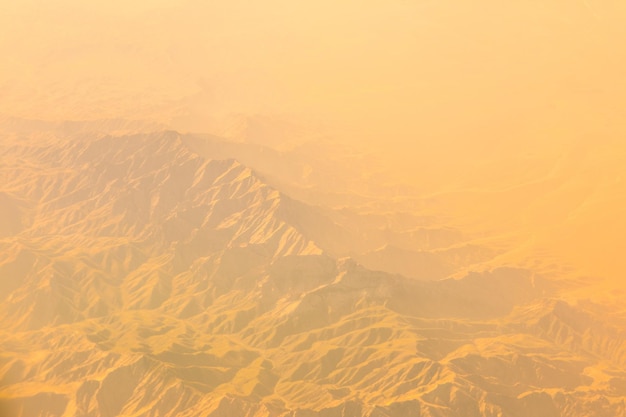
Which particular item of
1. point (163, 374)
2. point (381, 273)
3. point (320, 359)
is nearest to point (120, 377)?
point (163, 374)

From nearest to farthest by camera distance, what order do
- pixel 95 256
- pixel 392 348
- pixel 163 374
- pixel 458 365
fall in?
1. pixel 163 374
2. pixel 458 365
3. pixel 392 348
4. pixel 95 256

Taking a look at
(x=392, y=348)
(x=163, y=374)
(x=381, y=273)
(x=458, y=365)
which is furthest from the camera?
(x=381, y=273)

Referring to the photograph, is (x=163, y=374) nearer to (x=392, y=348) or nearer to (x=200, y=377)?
(x=200, y=377)

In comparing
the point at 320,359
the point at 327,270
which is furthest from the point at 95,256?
the point at 320,359

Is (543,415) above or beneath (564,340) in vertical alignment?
above

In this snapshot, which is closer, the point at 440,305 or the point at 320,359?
the point at 320,359

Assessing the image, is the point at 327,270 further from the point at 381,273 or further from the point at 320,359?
the point at 320,359
